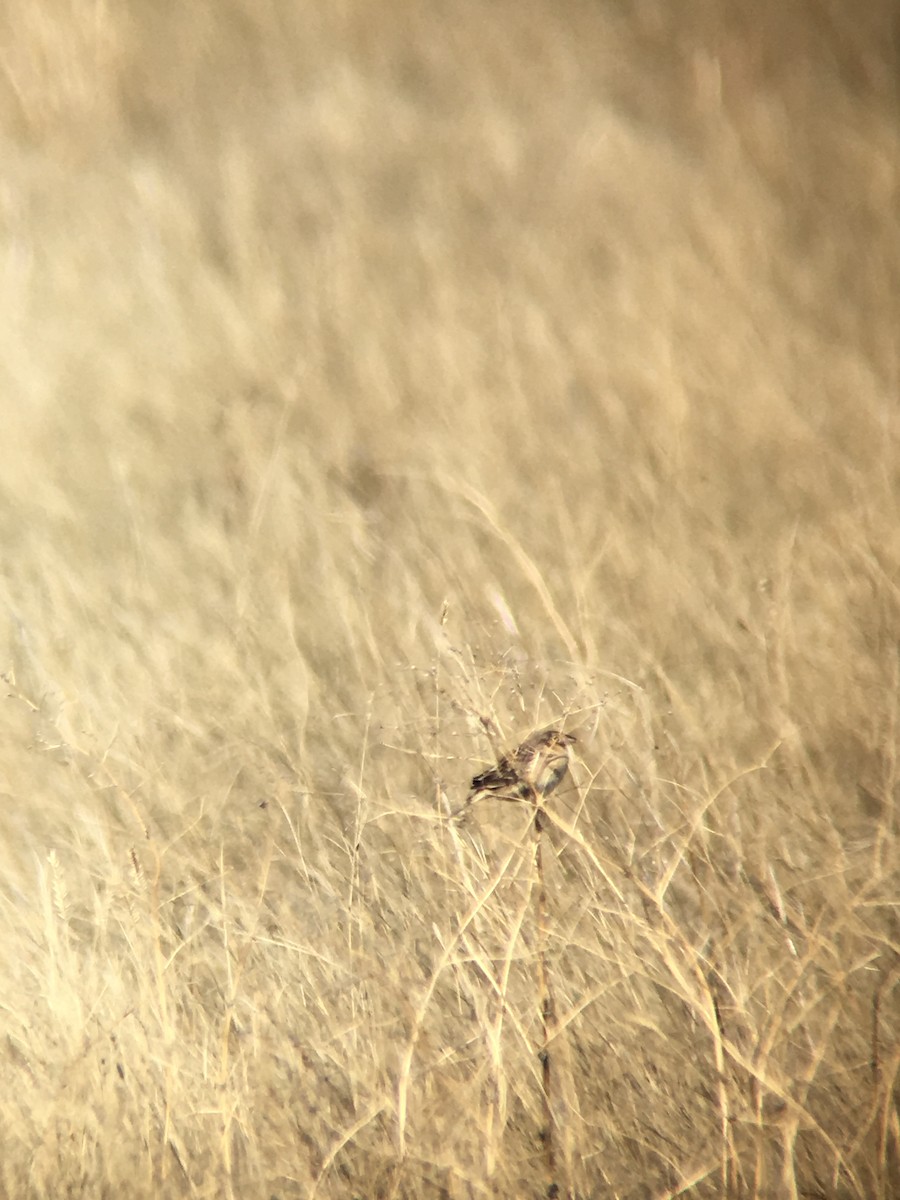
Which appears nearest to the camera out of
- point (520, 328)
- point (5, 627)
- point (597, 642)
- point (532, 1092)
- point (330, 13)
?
point (532, 1092)

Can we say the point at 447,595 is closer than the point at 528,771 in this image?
No

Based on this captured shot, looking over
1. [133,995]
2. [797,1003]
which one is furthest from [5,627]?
[797,1003]

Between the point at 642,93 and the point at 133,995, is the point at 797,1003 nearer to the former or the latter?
the point at 133,995

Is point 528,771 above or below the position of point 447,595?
below
